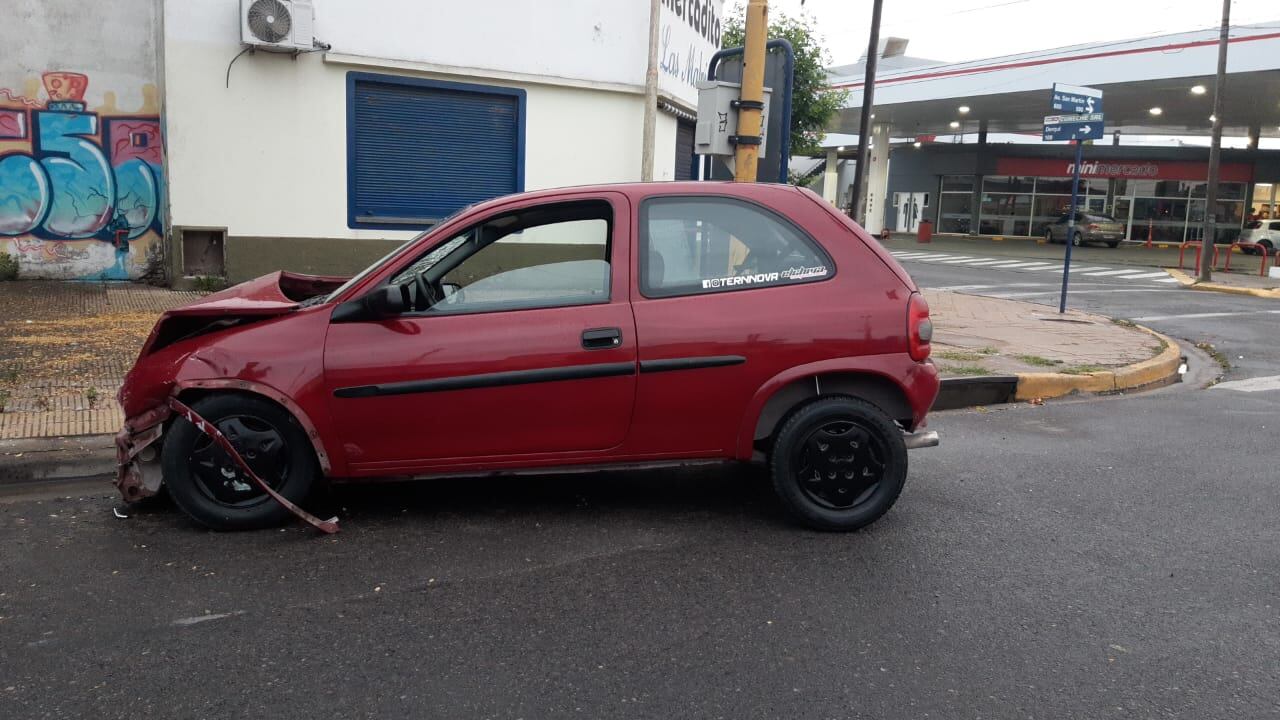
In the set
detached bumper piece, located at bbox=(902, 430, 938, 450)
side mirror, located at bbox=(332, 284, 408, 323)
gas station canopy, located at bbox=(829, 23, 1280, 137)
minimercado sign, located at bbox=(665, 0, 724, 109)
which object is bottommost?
detached bumper piece, located at bbox=(902, 430, 938, 450)

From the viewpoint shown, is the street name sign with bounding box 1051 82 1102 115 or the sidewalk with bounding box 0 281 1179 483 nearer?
the sidewalk with bounding box 0 281 1179 483

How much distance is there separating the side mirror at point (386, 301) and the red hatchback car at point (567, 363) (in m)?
0.01

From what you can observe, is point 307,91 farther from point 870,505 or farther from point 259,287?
point 870,505

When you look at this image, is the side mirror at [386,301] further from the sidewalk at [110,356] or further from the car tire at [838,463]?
the sidewalk at [110,356]

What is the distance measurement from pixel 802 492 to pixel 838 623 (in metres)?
1.05

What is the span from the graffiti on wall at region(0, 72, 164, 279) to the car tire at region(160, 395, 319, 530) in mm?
8377

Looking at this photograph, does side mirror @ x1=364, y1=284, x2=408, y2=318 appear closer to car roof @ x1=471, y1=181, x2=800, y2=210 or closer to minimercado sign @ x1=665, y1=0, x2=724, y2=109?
car roof @ x1=471, y1=181, x2=800, y2=210

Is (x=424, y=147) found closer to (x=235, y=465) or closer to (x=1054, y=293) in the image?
(x=235, y=465)

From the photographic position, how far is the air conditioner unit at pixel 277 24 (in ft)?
35.8

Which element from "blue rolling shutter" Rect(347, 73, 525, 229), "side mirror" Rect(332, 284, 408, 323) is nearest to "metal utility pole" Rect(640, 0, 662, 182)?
"blue rolling shutter" Rect(347, 73, 525, 229)

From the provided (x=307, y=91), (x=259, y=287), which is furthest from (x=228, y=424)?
(x=307, y=91)

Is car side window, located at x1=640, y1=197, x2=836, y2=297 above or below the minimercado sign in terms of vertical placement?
below

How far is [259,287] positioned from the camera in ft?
17.2

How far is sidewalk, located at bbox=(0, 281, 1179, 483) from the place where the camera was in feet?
19.2
